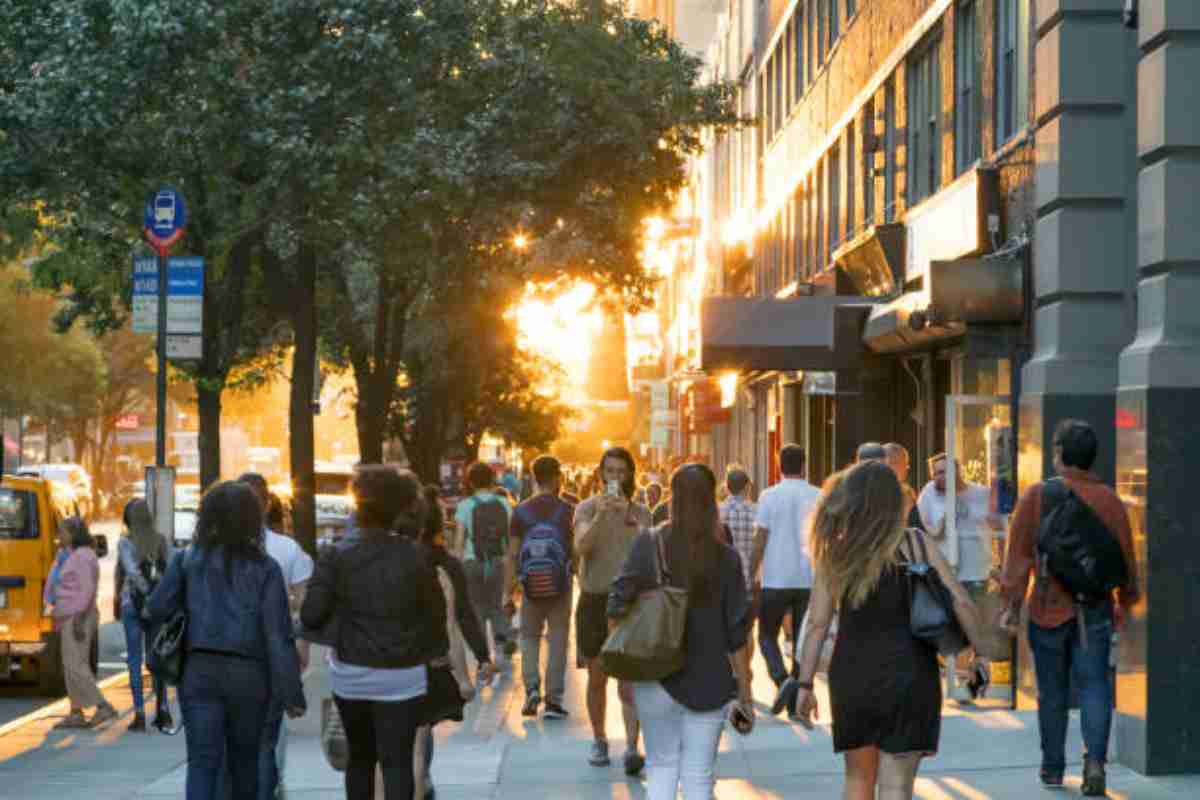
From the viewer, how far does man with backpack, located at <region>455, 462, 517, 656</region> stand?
19453mm

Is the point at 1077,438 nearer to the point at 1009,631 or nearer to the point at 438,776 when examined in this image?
the point at 1009,631

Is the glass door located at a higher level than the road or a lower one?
higher

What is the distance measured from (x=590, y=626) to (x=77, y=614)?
5.73m

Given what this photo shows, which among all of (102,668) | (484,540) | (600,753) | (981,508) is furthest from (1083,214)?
(102,668)

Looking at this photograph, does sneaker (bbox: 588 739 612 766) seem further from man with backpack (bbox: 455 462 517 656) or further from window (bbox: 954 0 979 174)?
window (bbox: 954 0 979 174)

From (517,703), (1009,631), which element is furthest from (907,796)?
(517,703)

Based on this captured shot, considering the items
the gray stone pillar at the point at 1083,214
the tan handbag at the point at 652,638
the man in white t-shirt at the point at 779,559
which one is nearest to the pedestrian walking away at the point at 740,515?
the man in white t-shirt at the point at 779,559

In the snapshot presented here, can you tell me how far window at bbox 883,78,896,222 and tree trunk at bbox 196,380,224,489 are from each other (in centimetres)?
785

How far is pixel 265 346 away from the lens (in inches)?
1451

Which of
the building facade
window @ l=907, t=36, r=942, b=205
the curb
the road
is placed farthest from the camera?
window @ l=907, t=36, r=942, b=205

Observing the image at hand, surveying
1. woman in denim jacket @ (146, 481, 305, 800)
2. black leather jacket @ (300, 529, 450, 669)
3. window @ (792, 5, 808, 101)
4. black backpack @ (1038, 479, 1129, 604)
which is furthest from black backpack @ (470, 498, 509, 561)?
window @ (792, 5, 808, 101)

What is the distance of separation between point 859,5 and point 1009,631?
18.3 metres

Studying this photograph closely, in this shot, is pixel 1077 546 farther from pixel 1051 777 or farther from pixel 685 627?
pixel 685 627

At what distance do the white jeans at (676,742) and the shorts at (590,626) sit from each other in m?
3.31
